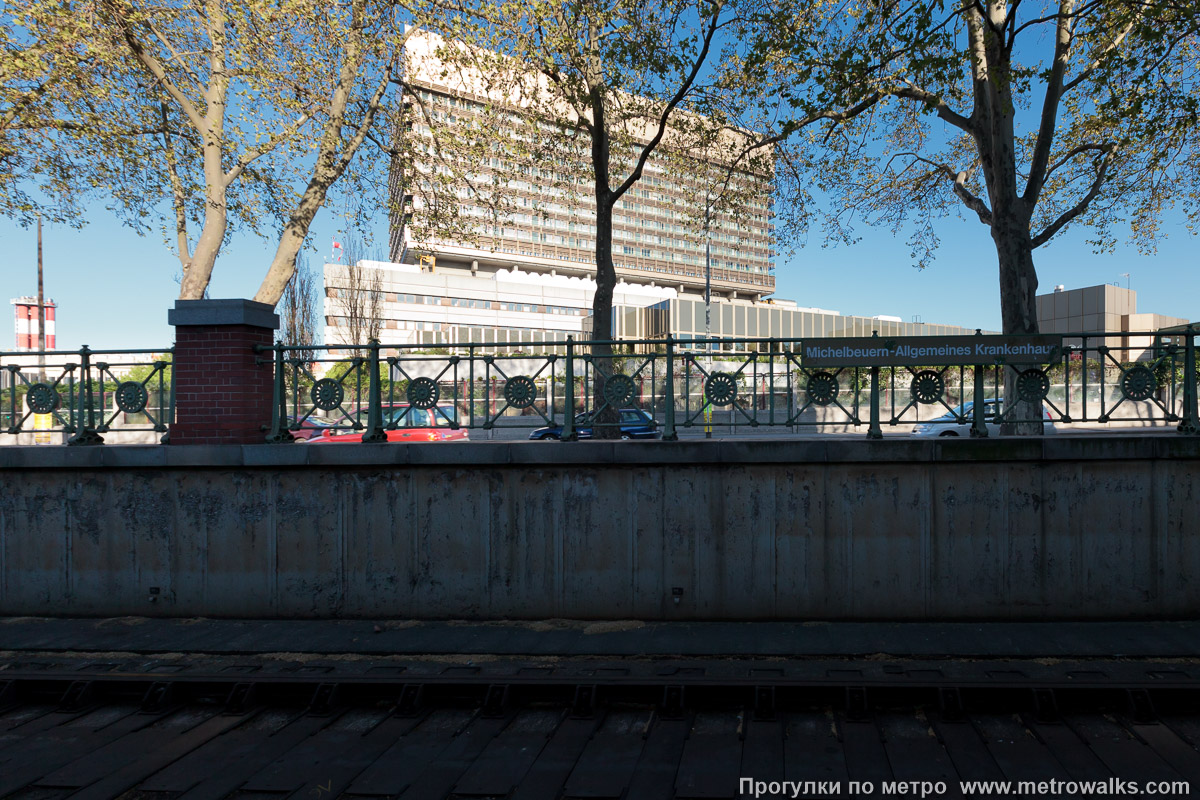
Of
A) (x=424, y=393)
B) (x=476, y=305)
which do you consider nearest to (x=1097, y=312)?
(x=424, y=393)

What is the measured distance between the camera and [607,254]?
41.3 feet

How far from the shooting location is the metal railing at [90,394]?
7.31m

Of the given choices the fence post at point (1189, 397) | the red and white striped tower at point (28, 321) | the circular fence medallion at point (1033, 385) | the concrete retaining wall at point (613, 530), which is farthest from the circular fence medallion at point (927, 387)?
the red and white striped tower at point (28, 321)

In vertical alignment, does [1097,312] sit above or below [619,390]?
above

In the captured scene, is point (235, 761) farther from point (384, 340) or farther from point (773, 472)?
point (384, 340)

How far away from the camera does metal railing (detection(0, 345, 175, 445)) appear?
731cm

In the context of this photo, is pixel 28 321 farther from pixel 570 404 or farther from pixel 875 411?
pixel 875 411

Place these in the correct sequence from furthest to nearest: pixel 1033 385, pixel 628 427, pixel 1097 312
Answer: pixel 1097 312
pixel 628 427
pixel 1033 385

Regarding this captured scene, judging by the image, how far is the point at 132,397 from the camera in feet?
24.1

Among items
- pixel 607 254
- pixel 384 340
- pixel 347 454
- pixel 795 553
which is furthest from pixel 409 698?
pixel 384 340

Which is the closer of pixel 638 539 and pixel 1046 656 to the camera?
pixel 1046 656

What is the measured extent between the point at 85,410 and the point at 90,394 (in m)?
0.24

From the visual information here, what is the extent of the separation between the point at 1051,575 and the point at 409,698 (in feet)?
21.1

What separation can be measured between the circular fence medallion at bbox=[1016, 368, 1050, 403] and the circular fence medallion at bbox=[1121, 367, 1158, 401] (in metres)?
0.82
